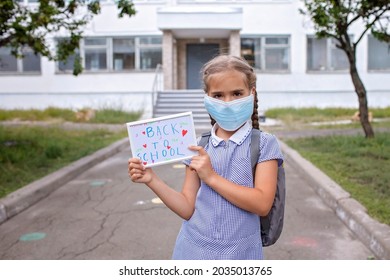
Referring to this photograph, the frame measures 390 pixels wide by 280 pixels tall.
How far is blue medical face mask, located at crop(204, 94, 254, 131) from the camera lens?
2.18 meters

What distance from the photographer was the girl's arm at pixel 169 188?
2.19 meters

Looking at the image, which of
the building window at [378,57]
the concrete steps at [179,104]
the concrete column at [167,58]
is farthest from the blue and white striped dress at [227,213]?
the building window at [378,57]

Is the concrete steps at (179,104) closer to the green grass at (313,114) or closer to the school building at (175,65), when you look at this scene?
the school building at (175,65)

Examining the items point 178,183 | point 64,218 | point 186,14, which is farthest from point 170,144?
point 186,14

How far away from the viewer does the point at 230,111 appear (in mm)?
2184

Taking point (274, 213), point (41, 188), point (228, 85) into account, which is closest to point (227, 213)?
point (274, 213)

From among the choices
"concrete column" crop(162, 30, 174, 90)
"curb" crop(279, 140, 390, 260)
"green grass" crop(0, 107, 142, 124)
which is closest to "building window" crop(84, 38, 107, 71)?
"green grass" crop(0, 107, 142, 124)

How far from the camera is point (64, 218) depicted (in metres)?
6.09

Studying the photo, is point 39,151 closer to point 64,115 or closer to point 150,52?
point 64,115

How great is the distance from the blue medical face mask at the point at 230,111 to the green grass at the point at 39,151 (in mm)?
5229

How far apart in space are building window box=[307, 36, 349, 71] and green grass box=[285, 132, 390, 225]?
11.9 meters

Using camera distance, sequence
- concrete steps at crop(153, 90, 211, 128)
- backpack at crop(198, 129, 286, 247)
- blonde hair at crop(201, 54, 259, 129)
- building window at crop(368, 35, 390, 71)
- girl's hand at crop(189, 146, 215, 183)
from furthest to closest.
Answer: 1. building window at crop(368, 35, 390, 71)
2. concrete steps at crop(153, 90, 211, 128)
3. backpack at crop(198, 129, 286, 247)
4. blonde hair at crop(201, 54, 259, 129)
5. girl's hand at crop(189, 146, 215, 183)

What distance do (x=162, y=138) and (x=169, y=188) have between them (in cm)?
26

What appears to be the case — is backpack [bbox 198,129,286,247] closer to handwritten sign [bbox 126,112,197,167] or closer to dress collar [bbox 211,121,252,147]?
dress collar [bbox 211,121,252,147]
